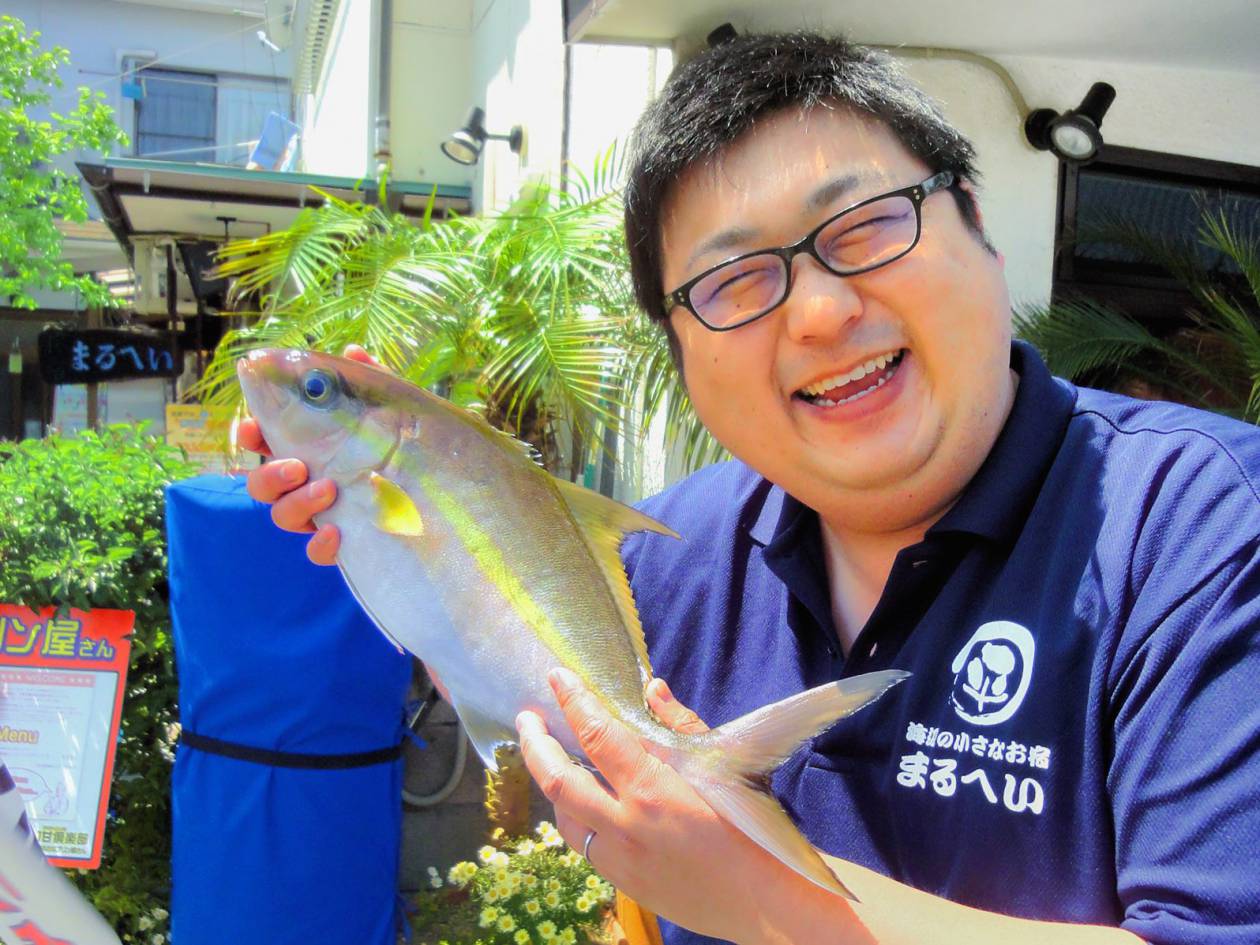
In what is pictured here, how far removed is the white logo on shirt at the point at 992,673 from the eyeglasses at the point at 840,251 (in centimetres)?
55

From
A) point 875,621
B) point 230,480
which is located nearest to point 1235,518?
point 875,621

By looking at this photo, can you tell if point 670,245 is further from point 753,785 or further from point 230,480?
point 230,480

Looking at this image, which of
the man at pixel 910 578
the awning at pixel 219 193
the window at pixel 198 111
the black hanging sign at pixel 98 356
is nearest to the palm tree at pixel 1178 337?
the man at pixel 910 578

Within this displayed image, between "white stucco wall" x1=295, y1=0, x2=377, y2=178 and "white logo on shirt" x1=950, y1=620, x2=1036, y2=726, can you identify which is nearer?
"white logo on shirt" x1=950, y1=620, x2=1036, y2=726

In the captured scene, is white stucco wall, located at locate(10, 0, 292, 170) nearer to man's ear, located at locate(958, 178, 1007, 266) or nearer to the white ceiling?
the white ceiling

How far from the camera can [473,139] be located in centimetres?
762

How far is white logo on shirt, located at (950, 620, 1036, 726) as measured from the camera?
1.40 m

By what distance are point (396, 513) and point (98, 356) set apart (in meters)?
12.0

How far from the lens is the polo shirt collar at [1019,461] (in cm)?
154

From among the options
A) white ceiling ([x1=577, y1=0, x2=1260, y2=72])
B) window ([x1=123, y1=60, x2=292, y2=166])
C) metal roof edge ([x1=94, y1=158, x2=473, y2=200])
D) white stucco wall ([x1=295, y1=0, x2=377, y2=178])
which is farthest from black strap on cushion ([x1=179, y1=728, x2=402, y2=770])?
window ([x1=123, y1=60, x2=292, y2=166])

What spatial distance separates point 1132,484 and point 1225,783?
1.42ft

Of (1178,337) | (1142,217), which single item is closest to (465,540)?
(1178,337)

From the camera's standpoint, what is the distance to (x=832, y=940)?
1199 mm

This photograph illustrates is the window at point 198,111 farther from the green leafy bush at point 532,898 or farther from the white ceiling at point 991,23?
the green leafy bush at point 532,898
